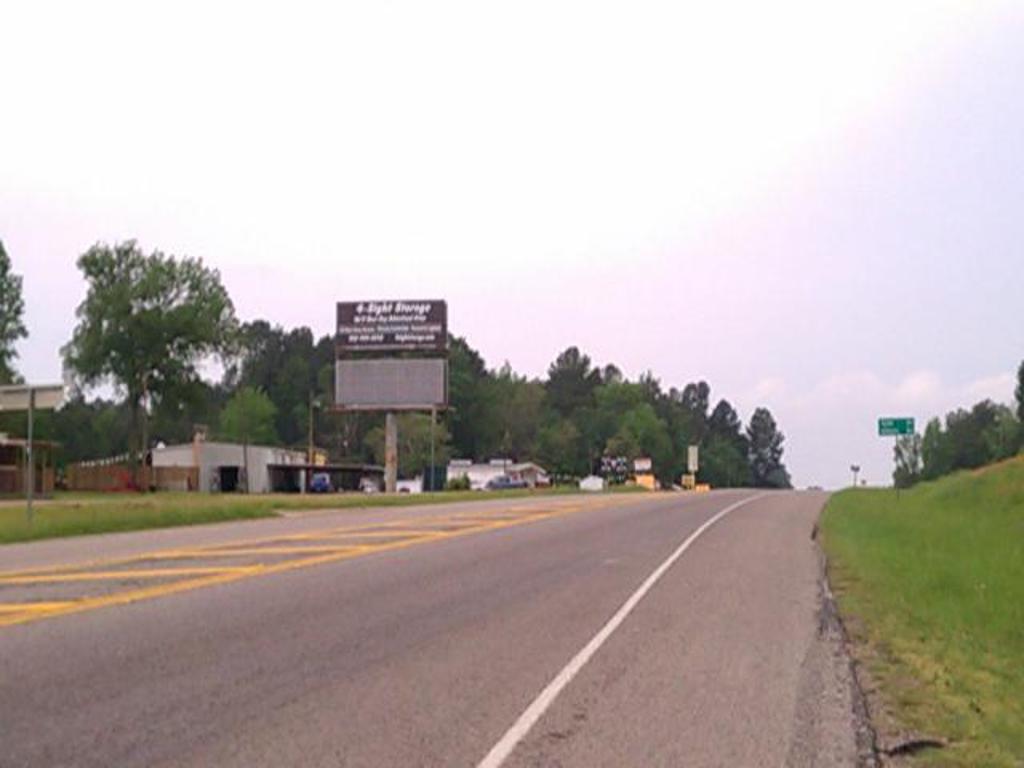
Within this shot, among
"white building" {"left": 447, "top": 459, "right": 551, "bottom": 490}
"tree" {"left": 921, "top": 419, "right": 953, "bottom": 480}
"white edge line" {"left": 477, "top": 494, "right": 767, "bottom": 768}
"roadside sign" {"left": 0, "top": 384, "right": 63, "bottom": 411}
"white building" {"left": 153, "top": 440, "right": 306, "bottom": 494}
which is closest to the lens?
"white edge line" {"left": 477, "top": 494, "right": 767, "bottom": 768}

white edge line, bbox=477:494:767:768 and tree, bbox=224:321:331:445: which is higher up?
tree, bbox=224:321:331:445

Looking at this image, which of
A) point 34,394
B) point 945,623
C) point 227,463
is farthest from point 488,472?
point 945,623

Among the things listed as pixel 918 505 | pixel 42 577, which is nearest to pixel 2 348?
pixel 918 505

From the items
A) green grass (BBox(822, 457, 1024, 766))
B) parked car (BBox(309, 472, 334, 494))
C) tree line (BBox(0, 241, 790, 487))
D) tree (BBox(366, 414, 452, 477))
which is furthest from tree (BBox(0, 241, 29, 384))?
green grass (BBox(822, 457, 1024, 766))

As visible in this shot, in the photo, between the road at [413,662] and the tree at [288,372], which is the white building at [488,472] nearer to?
the tree at [288,372]

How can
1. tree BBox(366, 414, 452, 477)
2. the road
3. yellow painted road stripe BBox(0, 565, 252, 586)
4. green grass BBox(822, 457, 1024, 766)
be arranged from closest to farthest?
the road
green grass BBox(822, 457, 1024, 766)
yellow painted road stripe BBox(0, 565, 252, 586)
tree BBox(366, 414, 452, 477)

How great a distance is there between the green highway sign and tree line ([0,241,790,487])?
52.1m

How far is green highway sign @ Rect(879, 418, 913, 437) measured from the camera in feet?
152

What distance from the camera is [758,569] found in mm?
21516

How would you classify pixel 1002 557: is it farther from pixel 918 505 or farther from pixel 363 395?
pixel 363 395

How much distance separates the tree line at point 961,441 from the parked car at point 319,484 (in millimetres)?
45214

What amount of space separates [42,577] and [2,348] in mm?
74901

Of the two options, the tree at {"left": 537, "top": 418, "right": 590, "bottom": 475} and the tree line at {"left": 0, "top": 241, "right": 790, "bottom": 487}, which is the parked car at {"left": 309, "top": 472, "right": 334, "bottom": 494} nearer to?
the tree line at {"left": 0, "top": 241, "right": 790, "bottom": 487}

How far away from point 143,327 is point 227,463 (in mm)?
13264
